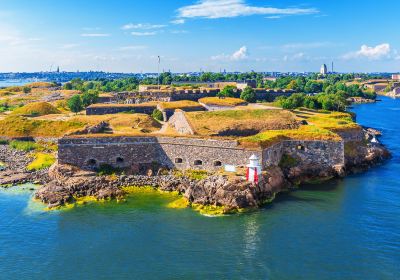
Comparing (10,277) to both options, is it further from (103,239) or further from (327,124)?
(327,124)

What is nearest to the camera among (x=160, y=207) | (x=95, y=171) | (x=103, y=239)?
(x=103, y=239)

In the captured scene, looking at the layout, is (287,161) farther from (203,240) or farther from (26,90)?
(26,90)

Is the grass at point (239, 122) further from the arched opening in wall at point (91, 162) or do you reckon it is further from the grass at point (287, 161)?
the arched opening in wall at point (91, 162)

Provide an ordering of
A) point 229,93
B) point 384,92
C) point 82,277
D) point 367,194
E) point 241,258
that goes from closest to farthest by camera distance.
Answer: point 82,277 < point 241,258 < point 367,194 < point 229,93 < point 384,92

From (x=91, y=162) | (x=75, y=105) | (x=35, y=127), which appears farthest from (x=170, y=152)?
(x=75, y=105)

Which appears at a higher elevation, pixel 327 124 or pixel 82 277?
pixel 327 124

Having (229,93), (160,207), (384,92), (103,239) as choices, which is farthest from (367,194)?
(384,92)

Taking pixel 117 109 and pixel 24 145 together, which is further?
pixel 117 109
